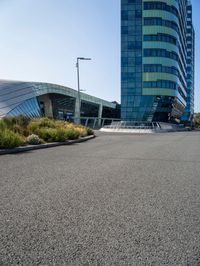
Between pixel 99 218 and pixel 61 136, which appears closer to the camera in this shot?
pixel 99 218

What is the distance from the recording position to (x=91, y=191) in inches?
255

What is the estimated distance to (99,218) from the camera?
470cm

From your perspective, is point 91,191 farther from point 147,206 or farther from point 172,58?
point 172,58

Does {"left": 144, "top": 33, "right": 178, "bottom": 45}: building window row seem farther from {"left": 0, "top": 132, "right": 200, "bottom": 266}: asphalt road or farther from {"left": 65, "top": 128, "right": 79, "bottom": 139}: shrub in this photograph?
{"left": 0, "top": 132, "right": 200, "bottom": 266}: asphalt road

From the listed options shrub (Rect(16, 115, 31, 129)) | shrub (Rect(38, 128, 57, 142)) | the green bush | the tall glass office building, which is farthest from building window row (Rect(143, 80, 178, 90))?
the green bush

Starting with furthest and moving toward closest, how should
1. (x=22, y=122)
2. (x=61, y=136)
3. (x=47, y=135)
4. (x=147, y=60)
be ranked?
1. (x=147, y=60)
2. (x=22, y=122)
3. (x=61, y=136)
4. (x=47, y=135)

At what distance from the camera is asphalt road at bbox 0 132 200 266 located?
344cm

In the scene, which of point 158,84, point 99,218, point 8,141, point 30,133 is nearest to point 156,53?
point 158,84

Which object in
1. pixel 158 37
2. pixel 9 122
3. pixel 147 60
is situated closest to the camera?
pixel 9 122

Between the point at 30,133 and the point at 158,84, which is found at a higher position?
the point at 158,84

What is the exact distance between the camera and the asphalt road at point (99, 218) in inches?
135

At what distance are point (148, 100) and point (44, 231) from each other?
259ft

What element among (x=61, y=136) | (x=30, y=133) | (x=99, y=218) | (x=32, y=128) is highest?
(x=32, y=128)

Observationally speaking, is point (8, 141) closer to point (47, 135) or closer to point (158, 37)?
point (47, 135)
